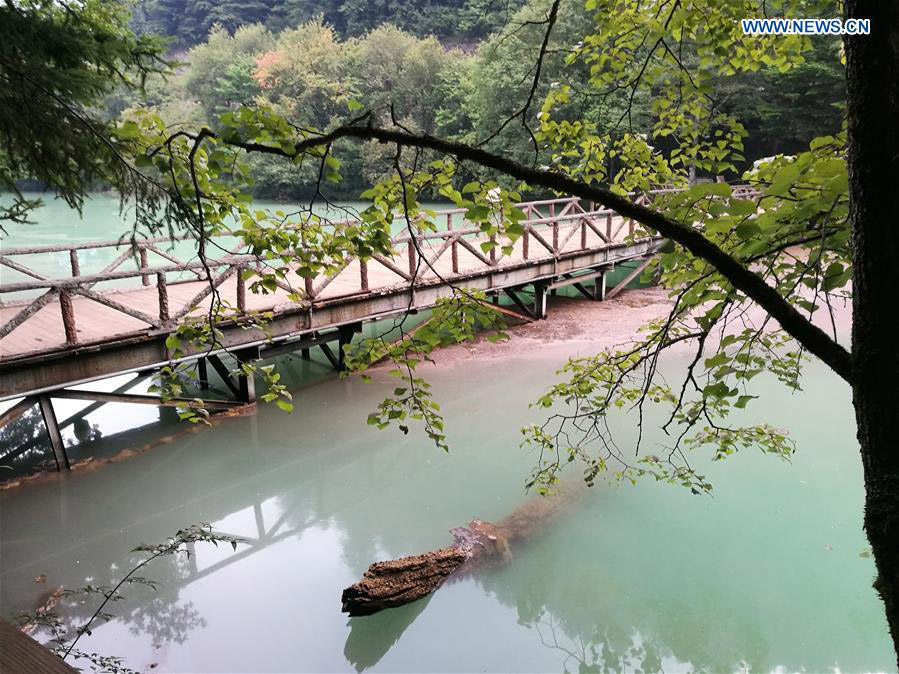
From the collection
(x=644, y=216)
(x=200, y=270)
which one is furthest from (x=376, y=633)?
(x=200, y=270)

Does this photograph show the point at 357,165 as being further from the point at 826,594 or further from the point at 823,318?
the point at 826,594

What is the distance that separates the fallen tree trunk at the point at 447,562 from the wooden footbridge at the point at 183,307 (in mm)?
1837

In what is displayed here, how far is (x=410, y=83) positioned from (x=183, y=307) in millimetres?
25498

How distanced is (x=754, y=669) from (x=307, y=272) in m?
3.63

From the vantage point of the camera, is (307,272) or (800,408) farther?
(800,408)

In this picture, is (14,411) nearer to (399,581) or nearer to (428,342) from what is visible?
(399,581)

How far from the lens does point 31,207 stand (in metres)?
4.51

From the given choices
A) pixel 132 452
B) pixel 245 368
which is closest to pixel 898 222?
pixel 245 368

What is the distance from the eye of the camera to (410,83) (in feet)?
95.0

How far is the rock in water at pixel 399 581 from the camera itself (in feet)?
13.1

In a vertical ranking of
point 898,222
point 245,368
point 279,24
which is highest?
point 279,24

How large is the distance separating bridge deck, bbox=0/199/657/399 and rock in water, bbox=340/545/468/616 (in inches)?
74.0

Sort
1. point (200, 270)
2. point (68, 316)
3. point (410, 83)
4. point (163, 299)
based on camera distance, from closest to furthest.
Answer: point (68, 316), point (163, 299), point (200, 270), point (410, 83)

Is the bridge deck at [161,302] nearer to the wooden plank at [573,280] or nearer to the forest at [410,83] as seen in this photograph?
the wooden plank at [573,280]
